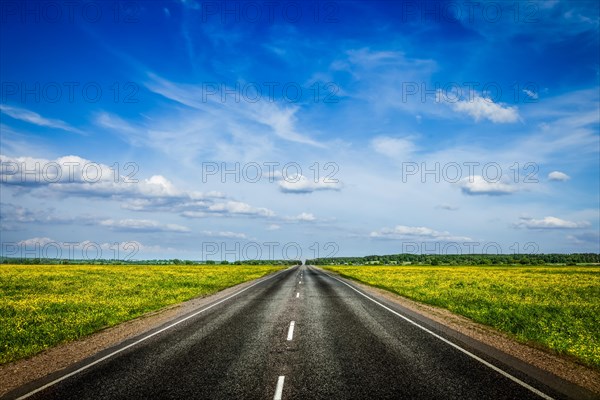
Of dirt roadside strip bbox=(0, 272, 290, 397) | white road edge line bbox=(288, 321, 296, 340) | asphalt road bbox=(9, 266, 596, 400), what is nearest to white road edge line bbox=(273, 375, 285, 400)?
asphalt road bbox=(9, 266, 596, 400)

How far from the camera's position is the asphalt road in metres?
6.32

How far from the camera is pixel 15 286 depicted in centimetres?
2841

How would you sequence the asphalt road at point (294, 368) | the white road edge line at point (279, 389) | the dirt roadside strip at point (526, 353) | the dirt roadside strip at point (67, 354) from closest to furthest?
1. the white road edge line at point (279, 389)
2. the asphalt road at point (294, 368)
3. the dirt roadside strip at point (526, 353)
4. the dirt roadside strip at point (67, 354)

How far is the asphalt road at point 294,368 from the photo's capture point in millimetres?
6316

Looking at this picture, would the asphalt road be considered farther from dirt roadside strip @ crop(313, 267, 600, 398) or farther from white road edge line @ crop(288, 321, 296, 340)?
dirt roadside strip @ crop(313, 267, 600, 398)

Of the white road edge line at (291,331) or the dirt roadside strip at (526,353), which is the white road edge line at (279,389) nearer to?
the white road edge line at (291,331)

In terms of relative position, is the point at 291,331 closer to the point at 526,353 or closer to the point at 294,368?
the point at 294,368

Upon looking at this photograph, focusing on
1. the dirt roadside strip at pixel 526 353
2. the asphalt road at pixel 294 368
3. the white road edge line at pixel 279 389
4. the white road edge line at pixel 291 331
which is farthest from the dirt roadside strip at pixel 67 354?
the dirt roadside strip at pixel 526 353


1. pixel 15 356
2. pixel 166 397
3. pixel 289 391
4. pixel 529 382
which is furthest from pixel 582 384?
pixel 15 356

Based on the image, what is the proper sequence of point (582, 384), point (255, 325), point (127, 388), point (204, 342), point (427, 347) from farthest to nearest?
point (255, 325), point (204, 342), point (427, 347), point (582, 384), point (127, 388)

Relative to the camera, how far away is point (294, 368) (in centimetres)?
752

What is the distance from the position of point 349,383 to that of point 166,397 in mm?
3214

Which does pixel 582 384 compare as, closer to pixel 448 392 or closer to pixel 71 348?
pixel 448 392

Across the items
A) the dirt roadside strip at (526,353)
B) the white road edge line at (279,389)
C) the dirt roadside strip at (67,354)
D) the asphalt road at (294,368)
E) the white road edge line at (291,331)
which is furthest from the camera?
the white road edge line at (291,331)
